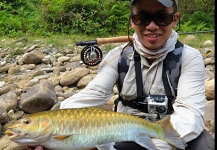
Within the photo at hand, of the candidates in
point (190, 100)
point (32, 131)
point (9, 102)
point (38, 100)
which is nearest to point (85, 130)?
point (32, 131)

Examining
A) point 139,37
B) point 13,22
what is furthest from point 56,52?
point 139,37

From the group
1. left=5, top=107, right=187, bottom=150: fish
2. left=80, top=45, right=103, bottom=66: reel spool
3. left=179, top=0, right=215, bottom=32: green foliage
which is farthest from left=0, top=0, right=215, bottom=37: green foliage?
left=5, top=107, right=187, bottom=150: fish

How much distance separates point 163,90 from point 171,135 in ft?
1.66

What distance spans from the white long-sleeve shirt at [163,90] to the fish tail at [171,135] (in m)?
0.05

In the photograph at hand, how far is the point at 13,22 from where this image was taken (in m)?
15.3

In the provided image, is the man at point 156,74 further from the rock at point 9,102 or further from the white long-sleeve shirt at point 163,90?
the rock at point 9,102

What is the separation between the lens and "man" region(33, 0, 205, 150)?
2682 mm

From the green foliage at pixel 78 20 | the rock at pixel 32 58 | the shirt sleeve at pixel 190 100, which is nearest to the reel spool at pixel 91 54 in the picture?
the shirt sleeve at pixel 190 100

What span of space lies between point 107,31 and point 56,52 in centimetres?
525

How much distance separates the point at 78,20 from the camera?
14805 millimetres

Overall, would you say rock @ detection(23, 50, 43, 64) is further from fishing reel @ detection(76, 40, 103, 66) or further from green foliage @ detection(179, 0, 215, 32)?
green foliage @ detection(179, 0, 215, 32)

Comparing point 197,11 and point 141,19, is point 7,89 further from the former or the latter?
point 197,11

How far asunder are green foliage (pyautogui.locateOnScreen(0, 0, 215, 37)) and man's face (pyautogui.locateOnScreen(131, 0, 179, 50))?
1157 centimetres

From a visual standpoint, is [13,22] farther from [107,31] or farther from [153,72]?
[153,72]
